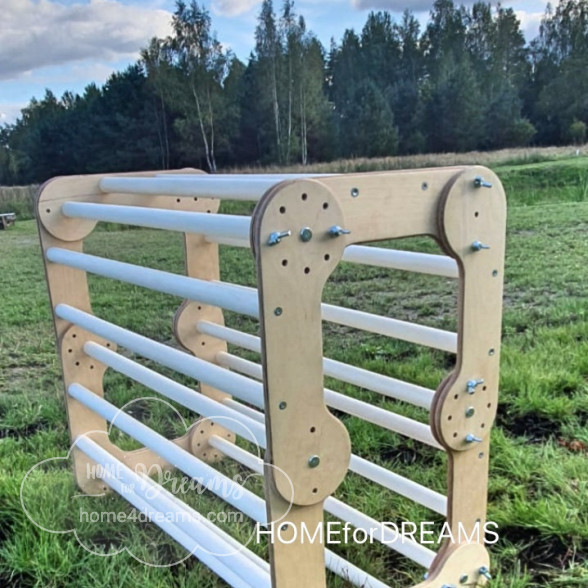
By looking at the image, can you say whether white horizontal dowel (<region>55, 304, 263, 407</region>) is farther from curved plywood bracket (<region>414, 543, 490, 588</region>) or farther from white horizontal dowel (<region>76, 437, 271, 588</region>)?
curved plywood bracket (<region>414, 543, 490, 588</region>)

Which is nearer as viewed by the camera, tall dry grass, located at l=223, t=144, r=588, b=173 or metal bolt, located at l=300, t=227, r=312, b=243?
metal bolt, located at l=300, t=227, r=312, b=243

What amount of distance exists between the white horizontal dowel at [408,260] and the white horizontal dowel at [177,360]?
313mm

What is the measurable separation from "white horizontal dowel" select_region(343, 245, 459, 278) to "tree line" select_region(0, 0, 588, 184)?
1.08m

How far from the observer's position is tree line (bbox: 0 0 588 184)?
1.95m

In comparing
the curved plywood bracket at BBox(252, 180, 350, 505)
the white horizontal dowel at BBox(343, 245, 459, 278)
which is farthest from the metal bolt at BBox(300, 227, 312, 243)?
the white horizontal dowel at BBox(343, 245, 459, 278)

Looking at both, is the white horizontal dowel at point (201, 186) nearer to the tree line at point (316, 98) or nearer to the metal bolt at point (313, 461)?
the metal bolt at point (313, 461)

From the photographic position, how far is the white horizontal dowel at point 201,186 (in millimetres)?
738

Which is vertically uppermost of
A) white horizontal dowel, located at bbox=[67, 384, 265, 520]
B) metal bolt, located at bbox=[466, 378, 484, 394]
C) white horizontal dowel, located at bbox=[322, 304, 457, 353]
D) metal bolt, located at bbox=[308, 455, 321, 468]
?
white horizontal dowel, located at bbox=[322, 304, 457, 353]

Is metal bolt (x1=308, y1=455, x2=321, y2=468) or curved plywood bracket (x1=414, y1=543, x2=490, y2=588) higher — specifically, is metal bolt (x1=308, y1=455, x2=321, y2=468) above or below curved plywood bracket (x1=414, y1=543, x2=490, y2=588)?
above

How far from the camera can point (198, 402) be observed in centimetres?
80

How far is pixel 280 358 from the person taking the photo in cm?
60

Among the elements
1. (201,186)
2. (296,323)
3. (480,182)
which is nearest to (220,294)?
(296,323)

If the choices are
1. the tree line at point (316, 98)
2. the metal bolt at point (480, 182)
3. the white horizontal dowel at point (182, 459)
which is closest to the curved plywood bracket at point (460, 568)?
the white horizontal dowel at point (182, 459)

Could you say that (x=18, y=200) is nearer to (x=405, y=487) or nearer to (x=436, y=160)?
(x=436, y=160)
